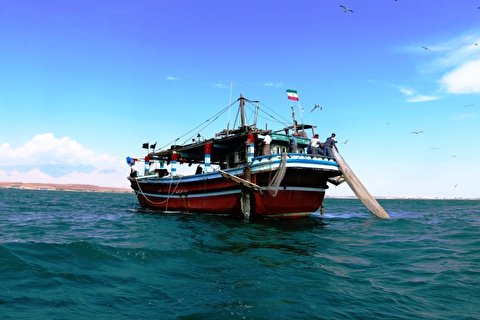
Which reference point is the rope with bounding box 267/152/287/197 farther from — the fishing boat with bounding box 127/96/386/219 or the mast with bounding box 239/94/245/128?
the mast with bounding box 239/94/245/128

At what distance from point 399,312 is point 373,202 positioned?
55.3ft

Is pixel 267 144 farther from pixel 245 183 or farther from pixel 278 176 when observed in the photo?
pixel 278 176

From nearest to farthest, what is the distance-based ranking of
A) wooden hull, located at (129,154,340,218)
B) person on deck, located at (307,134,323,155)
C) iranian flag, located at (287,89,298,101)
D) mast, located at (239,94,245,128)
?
wooden hull, located at (129,154,340,218) → person on deck, located at (307,134,323,155) → iranian flag, located at (287,89,298,101) → mast, located at (239,94,245,128)

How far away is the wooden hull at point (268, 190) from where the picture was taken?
18.6m

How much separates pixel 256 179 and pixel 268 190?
107 centimetres

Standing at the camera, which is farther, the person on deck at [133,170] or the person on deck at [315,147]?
the person on deck at [133,170]

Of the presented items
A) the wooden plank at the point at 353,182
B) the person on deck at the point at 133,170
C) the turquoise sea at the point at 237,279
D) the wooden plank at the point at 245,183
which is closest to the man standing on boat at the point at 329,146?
the wooden plank at the point at 353,182

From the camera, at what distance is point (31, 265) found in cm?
802

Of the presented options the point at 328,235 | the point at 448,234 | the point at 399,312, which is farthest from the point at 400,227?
the point at 399,312

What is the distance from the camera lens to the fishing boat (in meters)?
18.7

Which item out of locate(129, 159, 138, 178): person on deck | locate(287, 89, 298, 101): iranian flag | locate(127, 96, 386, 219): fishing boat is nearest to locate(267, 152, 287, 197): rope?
locate(127, 96, 386, 219): fishing boat

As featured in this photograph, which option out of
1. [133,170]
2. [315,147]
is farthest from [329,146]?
[133,170]

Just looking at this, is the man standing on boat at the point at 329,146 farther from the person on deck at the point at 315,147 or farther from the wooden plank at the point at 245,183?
the wooden plank at the point at 245,183

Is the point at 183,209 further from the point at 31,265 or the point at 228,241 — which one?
the point at 31,265
